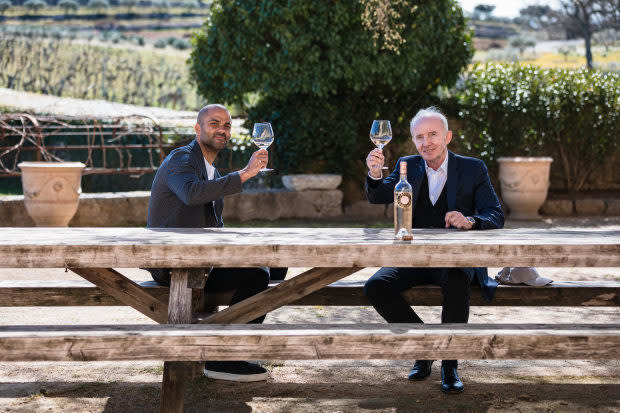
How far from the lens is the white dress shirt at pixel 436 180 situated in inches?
154

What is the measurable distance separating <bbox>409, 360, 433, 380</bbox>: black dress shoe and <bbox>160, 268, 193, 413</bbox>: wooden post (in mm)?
1191

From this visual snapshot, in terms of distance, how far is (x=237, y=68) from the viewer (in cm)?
1088

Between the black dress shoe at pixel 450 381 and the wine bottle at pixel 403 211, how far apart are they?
83cm

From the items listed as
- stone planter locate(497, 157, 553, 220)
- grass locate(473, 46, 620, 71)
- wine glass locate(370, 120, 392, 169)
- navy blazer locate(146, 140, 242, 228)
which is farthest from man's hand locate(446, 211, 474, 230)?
grass locate(473, 46, 620, 71)

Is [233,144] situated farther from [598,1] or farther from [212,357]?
[598,1]

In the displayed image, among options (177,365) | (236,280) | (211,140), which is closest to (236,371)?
(236,280)

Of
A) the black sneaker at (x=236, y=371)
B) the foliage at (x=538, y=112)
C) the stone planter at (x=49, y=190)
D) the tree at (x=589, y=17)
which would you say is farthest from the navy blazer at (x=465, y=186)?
the tree at (x=589, y=17)

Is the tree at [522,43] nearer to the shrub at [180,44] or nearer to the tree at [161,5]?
the shrub at [180,44]

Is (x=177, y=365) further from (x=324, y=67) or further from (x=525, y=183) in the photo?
(x=525, y=183)

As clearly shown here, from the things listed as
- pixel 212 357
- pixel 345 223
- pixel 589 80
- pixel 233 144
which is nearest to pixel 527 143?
pixel 589 80

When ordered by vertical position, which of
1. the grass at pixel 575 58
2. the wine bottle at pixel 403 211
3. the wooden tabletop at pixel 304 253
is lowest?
the wooden tabletop at pixel 304 253

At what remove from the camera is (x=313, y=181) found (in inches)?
423

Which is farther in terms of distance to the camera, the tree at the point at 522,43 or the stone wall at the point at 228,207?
the tree at the point at 522,43

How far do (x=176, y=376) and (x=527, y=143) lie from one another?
941 cm
